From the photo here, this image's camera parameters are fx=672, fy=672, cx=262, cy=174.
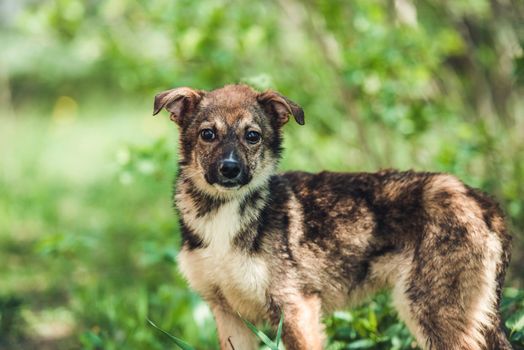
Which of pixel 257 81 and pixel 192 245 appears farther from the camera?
pixel 257 81

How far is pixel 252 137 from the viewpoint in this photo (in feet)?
14.1

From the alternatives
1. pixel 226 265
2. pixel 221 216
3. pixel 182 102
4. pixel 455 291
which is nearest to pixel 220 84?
pixel 182 102

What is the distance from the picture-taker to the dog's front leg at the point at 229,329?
4418 mm

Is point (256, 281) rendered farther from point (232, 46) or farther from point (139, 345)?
point (232, 46)

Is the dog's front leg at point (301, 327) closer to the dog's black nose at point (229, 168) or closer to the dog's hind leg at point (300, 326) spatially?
the dog's hind leg at point (300, 326)

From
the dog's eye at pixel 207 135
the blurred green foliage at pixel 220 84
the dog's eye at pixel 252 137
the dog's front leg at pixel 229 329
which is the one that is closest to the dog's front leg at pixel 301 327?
the dog's front leg at pixel 229 329

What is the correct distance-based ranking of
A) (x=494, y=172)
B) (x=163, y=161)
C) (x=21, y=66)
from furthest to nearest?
(x=21, y=66), (x=494, y=172), (x=163, y=161)

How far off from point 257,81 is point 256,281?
167cm

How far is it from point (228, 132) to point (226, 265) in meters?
0.83

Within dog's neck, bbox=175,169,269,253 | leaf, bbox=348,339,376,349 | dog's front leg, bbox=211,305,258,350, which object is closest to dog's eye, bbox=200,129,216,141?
dog's neck, bbox=175,169,269,253

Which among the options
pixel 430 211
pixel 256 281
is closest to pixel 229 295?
pixel 256 281

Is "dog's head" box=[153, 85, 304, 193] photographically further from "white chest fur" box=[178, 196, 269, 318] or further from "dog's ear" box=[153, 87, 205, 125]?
"white chest fur" box=[178, 196, 269, 318]

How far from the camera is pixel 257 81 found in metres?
5.09

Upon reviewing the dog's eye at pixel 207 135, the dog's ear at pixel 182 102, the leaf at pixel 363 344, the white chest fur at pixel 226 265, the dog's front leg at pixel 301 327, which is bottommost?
the leaf at pixel 363 344
